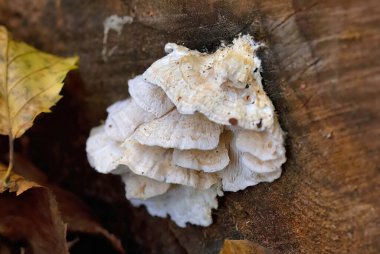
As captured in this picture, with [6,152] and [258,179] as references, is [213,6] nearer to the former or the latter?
[258,179]

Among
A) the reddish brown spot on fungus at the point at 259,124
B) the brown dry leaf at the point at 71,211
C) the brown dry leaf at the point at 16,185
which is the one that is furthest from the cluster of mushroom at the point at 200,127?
the brown dry leaf at the point at 71,211

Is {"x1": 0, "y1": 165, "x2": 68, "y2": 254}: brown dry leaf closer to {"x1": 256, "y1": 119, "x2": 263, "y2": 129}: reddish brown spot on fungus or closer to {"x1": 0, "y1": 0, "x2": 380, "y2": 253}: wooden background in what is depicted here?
{"x1": 0, "y1": 0, "x2": 380, "y2": 253}: wooden background

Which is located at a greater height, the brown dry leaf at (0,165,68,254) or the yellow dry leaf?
the yellow dry leaf

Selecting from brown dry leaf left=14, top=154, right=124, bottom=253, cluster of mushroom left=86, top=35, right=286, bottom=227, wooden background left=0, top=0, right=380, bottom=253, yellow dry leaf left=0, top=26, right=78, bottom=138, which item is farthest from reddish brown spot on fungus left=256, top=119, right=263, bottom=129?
brown dry leaf left=14, top=154, right=124, bottom=253

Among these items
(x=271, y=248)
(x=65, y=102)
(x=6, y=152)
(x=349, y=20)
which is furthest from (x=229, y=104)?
(x=6, y=152)

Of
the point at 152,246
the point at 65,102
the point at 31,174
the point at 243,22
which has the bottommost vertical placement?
the point at 152,246
